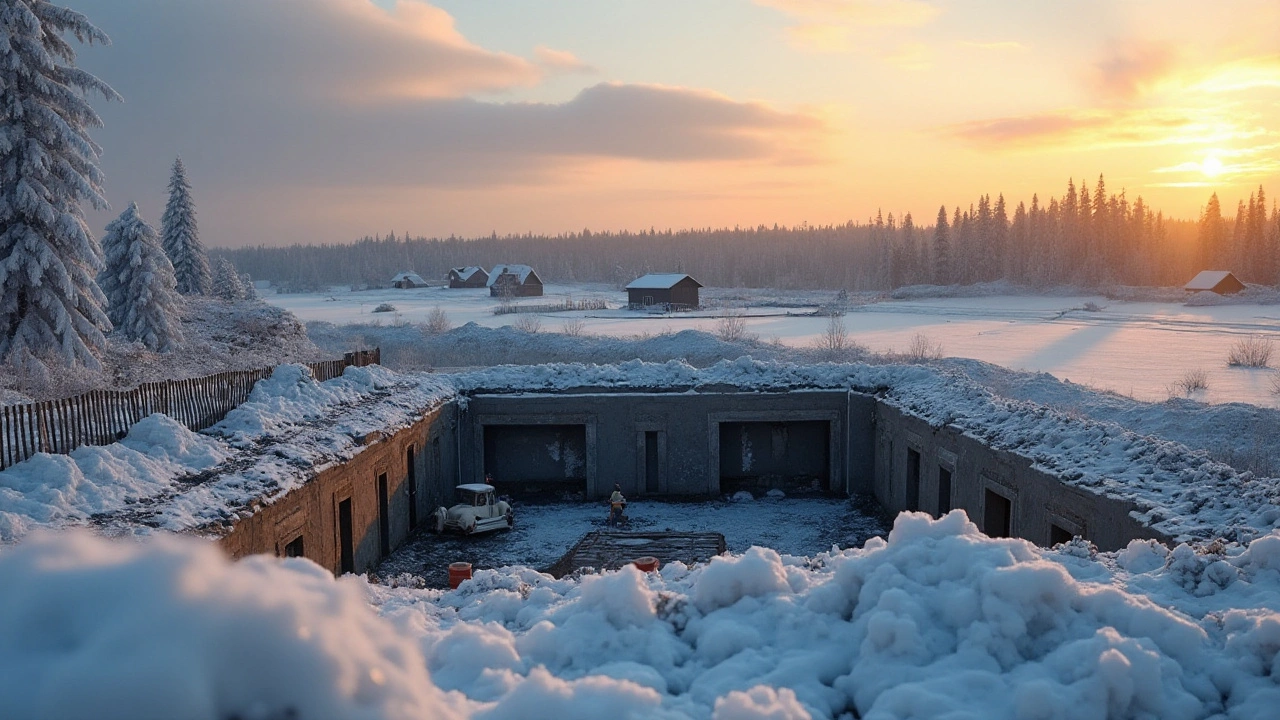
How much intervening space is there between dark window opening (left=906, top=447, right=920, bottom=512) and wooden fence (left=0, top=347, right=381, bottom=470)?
17069 mm

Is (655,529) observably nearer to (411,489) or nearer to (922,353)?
(411,489)

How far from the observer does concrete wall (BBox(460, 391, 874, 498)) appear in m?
25.7

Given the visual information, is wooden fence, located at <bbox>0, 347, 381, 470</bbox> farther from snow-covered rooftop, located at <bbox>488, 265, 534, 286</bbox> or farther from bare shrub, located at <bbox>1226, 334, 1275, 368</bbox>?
snow-covered rooftop, located at <bbox>488, 265, 534, 286</bbox>

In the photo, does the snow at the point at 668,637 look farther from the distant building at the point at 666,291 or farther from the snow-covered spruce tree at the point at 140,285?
the distant building at the point at 666,291

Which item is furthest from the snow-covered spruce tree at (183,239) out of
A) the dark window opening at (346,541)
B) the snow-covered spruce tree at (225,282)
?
the dark window opening at (346,541)

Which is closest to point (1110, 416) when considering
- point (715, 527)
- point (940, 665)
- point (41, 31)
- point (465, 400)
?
point (715, 527)

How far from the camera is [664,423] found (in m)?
25.9

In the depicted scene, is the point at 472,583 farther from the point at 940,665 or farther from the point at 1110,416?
the point at 1110,416

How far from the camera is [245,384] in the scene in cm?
1903

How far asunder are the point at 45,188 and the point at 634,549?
21.4 m

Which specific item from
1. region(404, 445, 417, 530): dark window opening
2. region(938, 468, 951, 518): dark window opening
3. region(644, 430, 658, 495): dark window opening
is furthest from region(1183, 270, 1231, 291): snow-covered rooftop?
region(404, 445, 417, 530): dark window opening

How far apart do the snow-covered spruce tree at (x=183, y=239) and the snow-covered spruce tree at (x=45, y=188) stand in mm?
34097

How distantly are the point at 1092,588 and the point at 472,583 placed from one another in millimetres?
6030

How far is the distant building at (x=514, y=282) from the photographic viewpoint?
104312 millimetres
